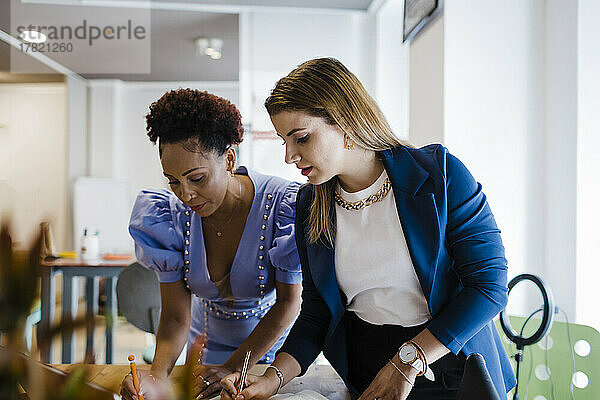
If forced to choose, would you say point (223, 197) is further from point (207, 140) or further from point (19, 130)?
point (19, 130)

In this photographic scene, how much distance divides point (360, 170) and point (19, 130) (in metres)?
5.07

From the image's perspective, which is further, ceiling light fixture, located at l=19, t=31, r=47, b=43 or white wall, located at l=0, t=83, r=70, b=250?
white wall, located at l=0, t=83, r=70, b=250

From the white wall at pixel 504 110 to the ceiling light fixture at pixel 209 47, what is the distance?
3193mm

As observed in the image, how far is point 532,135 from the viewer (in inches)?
78.7

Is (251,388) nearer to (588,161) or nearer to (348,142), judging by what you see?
(348,142)

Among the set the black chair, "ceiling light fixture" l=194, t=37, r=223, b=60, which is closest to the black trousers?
the black chair

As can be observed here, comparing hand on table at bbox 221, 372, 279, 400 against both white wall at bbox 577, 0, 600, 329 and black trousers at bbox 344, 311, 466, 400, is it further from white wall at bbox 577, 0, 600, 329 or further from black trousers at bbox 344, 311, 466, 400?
white wall at bbox 577, 0, 600, 329

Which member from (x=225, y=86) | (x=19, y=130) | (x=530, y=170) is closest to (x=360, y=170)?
(x=530, y=170)

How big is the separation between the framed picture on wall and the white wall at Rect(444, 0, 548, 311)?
99mm

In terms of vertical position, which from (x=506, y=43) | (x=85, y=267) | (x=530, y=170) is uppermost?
(x=506, y=43)

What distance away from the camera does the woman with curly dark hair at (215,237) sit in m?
1.17

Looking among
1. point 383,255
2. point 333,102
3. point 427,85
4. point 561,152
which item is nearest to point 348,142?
point 333,102

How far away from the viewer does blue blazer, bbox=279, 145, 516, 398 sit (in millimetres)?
922

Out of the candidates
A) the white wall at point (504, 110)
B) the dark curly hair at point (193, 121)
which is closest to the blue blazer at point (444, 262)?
the dark curly hair at point (193, 121)
